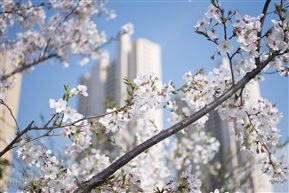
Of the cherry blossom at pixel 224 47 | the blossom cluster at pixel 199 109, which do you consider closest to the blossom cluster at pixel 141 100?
the blossom cluster at pixel 199 109

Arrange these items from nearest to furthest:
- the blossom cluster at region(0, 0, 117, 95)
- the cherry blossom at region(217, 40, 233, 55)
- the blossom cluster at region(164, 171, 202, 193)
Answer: the cherry blossom at region(217, 40, 233, 55) → the blossom cluster at region(164, 171, 202, 193) → the blossom cluster at region(0, 0, 117, 95)

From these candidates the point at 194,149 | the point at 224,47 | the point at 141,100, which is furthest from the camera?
the point at 194,149

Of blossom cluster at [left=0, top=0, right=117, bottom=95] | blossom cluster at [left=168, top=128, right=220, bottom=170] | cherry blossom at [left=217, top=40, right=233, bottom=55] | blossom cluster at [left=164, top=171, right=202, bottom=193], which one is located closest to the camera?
cherry blossom at [left=217, top=40, right=233, bottom=55]

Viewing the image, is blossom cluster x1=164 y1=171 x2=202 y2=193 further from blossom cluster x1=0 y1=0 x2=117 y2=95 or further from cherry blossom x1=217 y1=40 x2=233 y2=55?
blossom cluster x1=0 y1=0 x2=117 y2=95

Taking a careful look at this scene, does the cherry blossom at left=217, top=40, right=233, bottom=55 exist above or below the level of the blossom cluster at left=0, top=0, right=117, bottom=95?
below

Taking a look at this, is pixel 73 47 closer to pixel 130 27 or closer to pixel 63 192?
pixel 130 27

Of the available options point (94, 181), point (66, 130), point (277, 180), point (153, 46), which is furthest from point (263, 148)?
point (153, 46)

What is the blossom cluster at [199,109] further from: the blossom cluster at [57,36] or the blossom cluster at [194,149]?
the blossom cluster at [194,149]

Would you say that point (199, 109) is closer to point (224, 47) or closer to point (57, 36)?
point (224, 47)

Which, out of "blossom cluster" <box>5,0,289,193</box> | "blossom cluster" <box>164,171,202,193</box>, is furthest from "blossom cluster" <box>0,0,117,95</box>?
"blossom cluster" <box>164,171,202,193</box>

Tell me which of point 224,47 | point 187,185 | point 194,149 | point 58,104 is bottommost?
point 187,185

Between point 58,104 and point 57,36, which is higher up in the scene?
point 57,36

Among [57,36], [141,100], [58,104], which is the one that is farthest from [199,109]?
[57,36]

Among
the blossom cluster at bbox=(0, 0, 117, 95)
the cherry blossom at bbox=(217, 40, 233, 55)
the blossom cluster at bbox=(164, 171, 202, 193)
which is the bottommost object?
the blossom cluster at bbox=(164, 171, 202, 193)
